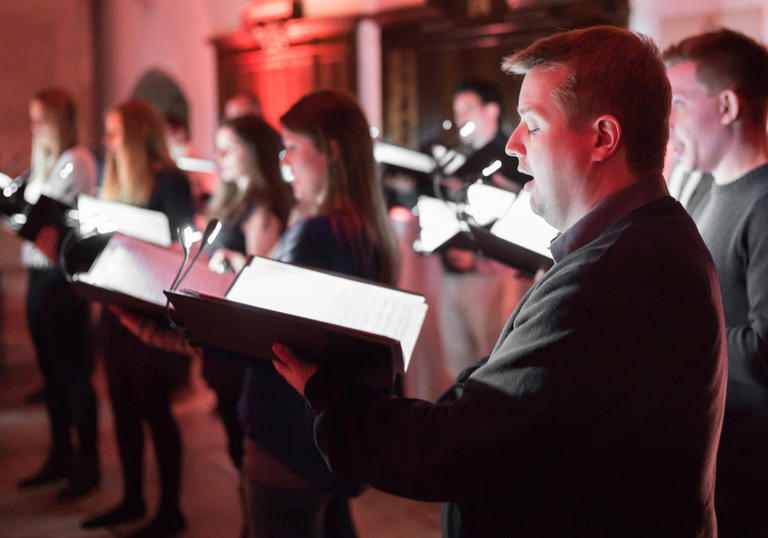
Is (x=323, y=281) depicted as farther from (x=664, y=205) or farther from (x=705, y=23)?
(x=705, y=23)

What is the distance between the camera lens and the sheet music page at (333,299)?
125 cm

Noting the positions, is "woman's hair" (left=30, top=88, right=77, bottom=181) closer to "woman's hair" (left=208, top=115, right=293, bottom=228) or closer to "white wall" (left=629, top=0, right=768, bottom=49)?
"woman's hair" (left=208, top=115, right=293, bottom=228)

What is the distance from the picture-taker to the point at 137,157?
2.89 m

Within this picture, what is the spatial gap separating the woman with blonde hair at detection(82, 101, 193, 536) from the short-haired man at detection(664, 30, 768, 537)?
189cm

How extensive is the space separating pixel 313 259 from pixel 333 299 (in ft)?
1.02

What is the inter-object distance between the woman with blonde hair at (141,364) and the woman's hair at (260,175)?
2.26ft

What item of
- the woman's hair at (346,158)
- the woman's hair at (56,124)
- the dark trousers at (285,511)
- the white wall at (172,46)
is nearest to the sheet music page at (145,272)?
the woman's hair at (346,158)

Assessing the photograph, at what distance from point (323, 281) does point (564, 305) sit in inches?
24.3

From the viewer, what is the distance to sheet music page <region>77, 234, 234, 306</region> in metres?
1.50

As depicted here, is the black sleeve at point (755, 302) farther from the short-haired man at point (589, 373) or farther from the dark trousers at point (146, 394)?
the dark trousers at point (146, 394)

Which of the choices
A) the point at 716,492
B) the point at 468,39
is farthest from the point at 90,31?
the point at 716,492

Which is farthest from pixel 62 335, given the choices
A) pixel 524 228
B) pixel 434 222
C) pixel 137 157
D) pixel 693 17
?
pixel 693 17

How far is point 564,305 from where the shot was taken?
0.80 metres

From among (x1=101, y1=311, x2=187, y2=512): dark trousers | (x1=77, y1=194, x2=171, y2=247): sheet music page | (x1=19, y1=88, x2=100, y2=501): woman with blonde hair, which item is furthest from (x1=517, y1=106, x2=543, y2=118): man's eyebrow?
(x1=19, y1=88, x2=100, y2=501): woman with blonde hair
